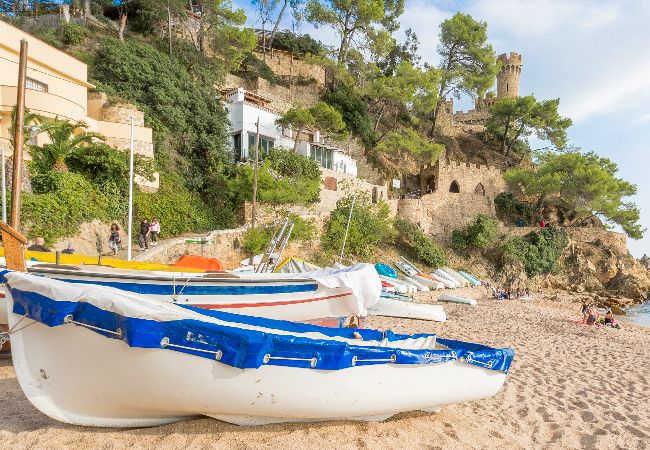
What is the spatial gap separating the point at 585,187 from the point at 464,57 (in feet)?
59.5

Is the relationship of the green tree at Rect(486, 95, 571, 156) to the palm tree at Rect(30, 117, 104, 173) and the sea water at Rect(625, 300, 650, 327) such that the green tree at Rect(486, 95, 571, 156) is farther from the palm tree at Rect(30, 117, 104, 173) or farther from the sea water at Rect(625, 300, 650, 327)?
the palm tree at Rect(30, 117, 104, 173)

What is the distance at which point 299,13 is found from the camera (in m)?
36.7

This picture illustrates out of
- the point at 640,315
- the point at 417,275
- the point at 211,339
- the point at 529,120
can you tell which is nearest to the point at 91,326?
the point at 211,339

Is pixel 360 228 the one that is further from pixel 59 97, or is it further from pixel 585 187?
pixel 585 187

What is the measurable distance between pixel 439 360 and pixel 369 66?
36.7 m

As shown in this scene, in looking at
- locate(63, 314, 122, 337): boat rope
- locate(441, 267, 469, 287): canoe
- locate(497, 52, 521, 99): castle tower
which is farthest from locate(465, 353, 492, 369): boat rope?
locate(497, 52, 521, 99): castle tower

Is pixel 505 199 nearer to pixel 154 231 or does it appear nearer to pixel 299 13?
pixel 299 13

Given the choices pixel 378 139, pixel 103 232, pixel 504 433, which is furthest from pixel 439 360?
pixel 378 139

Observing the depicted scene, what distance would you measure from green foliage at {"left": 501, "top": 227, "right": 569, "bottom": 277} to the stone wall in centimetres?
1981

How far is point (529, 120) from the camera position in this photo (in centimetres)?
3944

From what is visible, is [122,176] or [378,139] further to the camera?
[378,139]

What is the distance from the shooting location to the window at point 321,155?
27.1 m

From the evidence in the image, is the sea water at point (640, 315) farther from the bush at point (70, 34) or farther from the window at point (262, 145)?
the bush at point (70, 34)

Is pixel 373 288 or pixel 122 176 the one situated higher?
pixel 122 176
